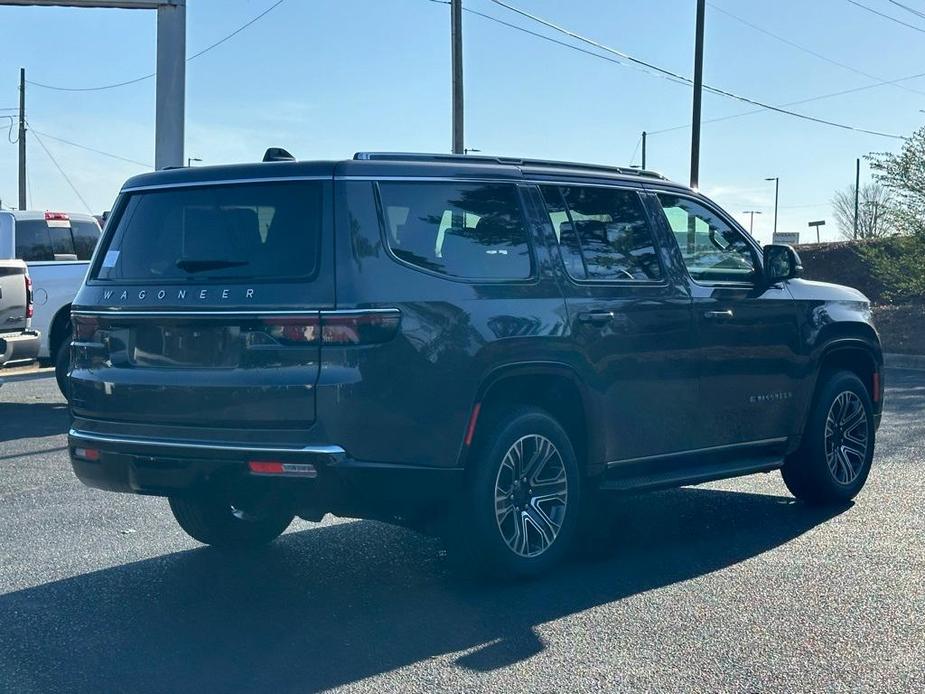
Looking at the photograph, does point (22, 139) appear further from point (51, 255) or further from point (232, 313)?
point (232, 313)

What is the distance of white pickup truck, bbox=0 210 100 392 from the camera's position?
1511 centimetres

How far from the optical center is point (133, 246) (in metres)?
6.09

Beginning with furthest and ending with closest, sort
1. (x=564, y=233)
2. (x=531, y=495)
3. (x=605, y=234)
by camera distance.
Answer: (x=605, y=234), (x=564, y=233), (x=531, y=495)

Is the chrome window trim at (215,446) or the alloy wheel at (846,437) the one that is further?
the alloy wheel at (846,437)

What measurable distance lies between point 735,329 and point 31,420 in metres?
7.91

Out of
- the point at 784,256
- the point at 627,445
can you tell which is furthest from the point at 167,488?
the point at 784,256

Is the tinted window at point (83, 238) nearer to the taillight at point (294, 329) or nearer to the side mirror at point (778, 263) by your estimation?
the side mirror at point (778, 263)

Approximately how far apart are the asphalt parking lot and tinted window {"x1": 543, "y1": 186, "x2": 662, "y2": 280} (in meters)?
1.50

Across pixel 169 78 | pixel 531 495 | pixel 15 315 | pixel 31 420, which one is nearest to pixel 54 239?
pixel 169 78

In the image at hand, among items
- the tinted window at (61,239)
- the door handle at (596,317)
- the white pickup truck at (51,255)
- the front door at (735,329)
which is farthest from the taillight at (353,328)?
the tinted window at (61,239)

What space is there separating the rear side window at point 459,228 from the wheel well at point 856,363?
2824 mm

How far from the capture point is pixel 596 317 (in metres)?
6.45

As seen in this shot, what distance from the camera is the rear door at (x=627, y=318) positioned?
6.48 m

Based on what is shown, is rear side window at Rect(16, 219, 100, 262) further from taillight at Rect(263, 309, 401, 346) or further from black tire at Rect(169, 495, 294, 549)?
taillight at Rect(263, 309, 401, 346)
